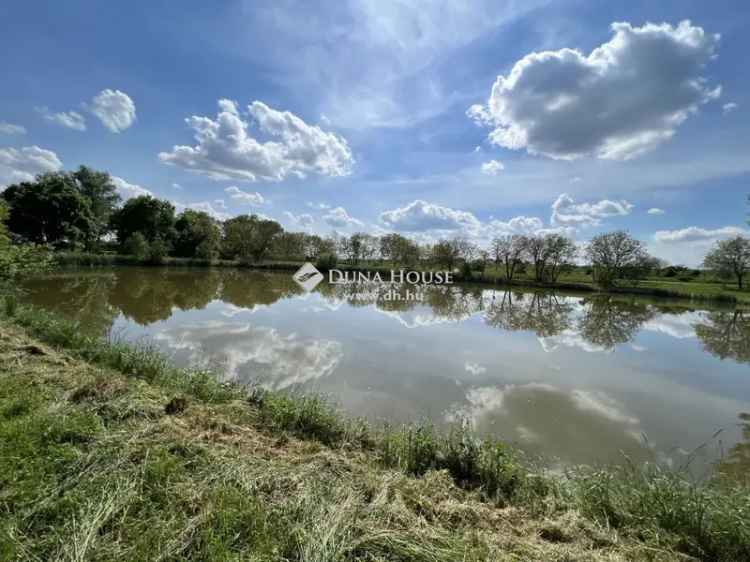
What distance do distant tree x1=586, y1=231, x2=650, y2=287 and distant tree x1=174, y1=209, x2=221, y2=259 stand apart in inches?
1623

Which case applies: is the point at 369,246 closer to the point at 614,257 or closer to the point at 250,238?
the point at 250,238

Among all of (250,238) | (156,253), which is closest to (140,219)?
(156,253)

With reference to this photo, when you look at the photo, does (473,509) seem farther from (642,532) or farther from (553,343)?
(553,343)

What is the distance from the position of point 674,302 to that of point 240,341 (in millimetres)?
30755

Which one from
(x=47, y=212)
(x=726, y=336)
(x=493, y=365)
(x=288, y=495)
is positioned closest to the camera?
(x=288, y=495)

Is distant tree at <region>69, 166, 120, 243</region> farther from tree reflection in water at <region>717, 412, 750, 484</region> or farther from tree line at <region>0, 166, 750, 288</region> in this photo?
tree reflection in water at <region>717, 412, 750, 484</region>

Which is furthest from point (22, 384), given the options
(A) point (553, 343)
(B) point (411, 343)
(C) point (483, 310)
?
(C) point (483, 310)

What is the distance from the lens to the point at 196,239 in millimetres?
36094

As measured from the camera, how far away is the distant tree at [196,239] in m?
34.9

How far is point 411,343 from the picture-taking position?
8.11 meters

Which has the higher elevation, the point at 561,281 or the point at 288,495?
the point at 561,281

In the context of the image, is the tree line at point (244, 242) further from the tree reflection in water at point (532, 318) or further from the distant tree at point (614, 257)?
the tree reflection in water at point (532, 318)

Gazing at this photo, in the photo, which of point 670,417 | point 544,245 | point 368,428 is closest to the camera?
point 368,428

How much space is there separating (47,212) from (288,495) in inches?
1369
